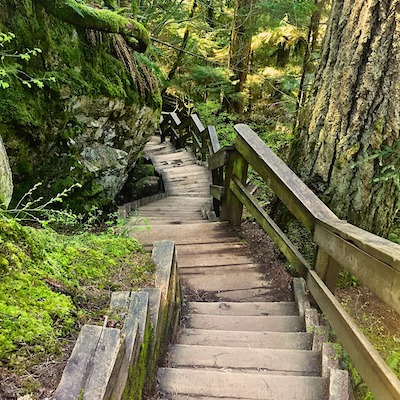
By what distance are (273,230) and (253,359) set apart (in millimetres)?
1315

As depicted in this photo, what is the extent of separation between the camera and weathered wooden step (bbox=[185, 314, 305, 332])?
2.72 metres

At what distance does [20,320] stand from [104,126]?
14.5ft

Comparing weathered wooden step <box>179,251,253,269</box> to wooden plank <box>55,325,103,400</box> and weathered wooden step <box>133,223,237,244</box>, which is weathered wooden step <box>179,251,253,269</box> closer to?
weathered wooden step <box>133,223,237,244</box>

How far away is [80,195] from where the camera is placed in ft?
17.0

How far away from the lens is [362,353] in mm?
1727

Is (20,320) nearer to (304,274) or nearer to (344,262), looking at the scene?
(344,262)

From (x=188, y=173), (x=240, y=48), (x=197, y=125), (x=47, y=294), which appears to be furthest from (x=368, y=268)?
(x=240, y=48)

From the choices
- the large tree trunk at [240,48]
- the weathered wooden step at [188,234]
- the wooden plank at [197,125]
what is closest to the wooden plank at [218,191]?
the weathered wooden step at [188,234]

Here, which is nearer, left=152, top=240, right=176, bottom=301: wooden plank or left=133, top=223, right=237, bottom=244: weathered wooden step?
left=152, top=240, right=176, bottom=301: wooden plank

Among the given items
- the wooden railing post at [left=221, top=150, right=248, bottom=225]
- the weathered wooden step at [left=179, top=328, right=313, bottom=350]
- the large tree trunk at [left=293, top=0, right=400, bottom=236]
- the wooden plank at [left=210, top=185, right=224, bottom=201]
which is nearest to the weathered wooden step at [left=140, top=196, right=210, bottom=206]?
the wooden plank at [left=210, top=185, right=224, bottom=201]

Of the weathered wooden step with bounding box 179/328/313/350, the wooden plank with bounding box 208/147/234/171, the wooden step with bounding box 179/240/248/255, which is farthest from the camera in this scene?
the wooden plank with bounding box 208/147/234/171

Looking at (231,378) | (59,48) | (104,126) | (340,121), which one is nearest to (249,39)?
(104,126)

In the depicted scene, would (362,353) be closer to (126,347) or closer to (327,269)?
(327,269)

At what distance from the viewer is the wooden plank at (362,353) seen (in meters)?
1.48
